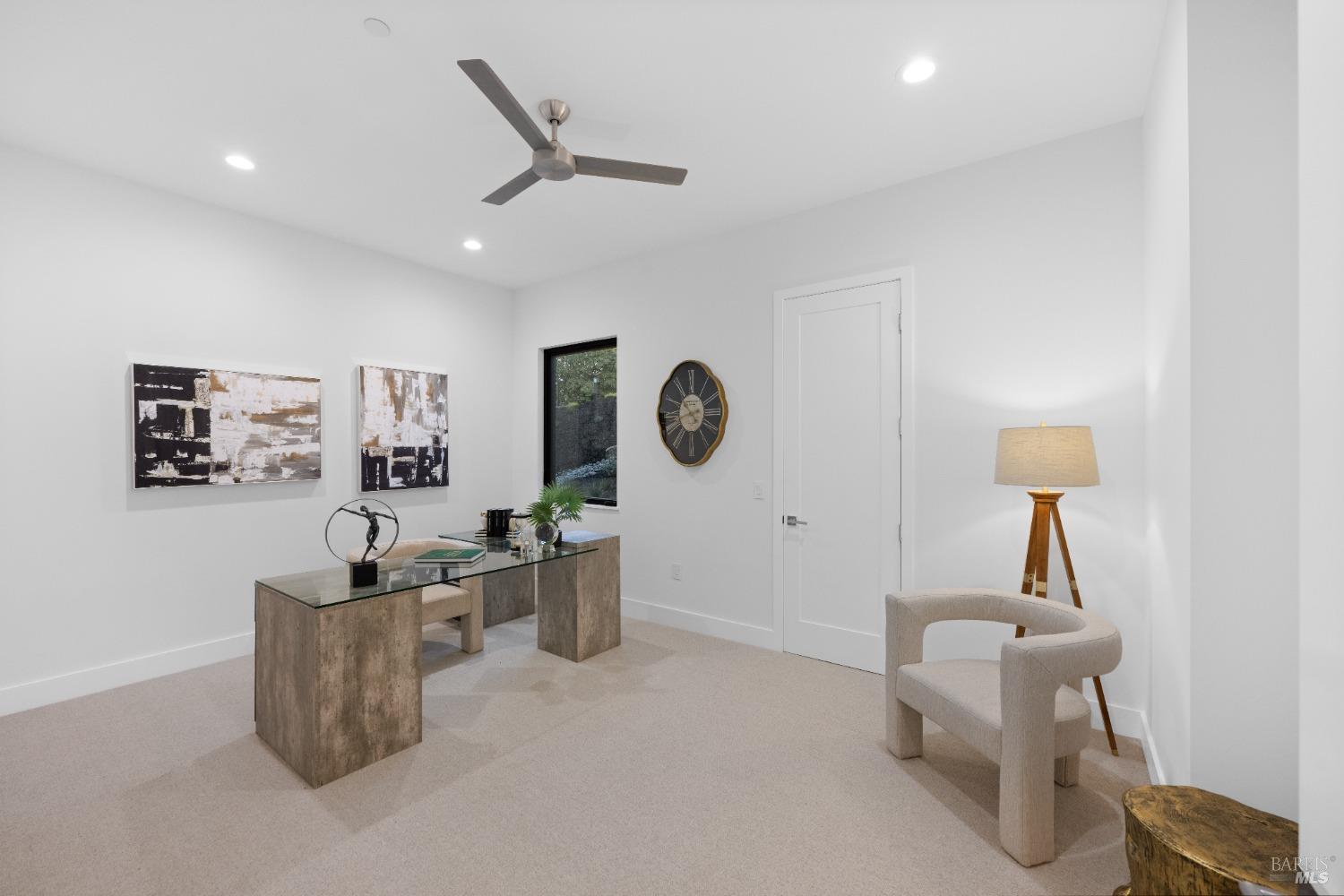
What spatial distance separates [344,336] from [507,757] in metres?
3.20

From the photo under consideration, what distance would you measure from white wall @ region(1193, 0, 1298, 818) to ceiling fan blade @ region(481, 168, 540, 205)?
2263mm

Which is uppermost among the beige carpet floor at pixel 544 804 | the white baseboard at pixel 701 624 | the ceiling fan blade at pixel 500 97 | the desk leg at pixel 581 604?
the ceiling fan blade at pixel 500 97

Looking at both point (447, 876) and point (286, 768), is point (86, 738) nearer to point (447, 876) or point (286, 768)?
point (286, 768)

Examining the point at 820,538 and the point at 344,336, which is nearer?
the point at 820,538

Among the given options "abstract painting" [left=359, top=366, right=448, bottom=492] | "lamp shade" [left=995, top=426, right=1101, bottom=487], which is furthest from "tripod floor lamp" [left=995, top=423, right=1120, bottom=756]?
"abstract painting" [left=359, top=366, right=448, bottom=492]

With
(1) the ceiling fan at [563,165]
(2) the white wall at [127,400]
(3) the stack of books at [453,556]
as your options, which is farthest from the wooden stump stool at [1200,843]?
(2) the white wall at [127,400]

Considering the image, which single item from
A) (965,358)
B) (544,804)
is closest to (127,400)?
(544,804)

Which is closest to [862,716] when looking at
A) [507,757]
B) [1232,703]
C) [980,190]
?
[1232,703]

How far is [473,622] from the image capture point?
11.9ft

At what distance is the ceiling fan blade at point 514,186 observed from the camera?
2486 millimetres

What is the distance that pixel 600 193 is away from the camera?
3.38m

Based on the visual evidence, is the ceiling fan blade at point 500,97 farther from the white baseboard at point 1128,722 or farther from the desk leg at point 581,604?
the white baseboard at point 1128,722

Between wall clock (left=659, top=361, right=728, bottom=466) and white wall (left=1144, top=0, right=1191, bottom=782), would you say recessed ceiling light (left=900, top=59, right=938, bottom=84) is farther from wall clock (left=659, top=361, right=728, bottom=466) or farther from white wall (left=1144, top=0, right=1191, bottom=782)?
wall clock (left=659, top=361, right=728, bottom=466)

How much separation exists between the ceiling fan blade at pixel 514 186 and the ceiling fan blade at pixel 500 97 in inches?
8.4
